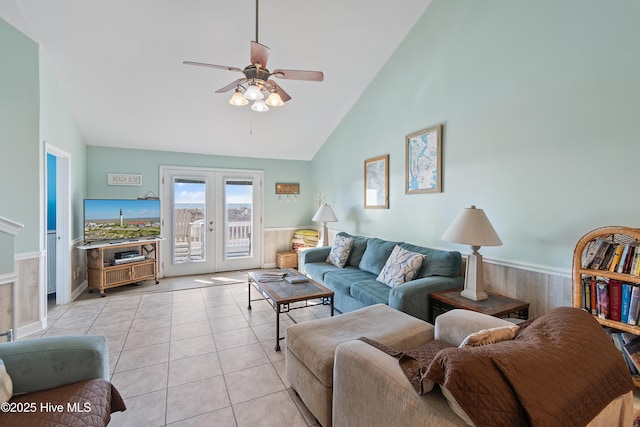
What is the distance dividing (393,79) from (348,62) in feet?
2.08

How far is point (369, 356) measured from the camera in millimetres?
1415

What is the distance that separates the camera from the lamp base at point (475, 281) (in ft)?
8.19

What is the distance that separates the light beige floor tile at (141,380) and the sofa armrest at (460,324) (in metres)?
2.08

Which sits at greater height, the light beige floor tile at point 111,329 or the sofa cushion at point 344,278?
the sofa cushion at point 344,278

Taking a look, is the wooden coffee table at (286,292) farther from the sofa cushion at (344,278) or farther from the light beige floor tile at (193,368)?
the light beige floor tile at (193,368)

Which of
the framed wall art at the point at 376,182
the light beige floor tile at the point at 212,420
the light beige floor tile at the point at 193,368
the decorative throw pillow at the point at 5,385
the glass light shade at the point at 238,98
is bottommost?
the light beige floor tile at the point at 212,420

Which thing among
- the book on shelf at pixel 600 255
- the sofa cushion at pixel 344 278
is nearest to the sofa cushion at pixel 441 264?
the sofa cushion at pixel 344 278

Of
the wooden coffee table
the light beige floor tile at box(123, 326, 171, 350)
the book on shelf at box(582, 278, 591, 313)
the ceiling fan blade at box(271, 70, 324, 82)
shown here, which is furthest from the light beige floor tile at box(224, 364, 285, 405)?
the ceiling fan blade at box(271, 70, 324, 82)

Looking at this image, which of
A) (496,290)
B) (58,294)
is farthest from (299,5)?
(58,294)

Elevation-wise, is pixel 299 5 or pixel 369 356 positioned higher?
pixel 299 5

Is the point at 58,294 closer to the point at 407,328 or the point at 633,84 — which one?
the point at 407,328

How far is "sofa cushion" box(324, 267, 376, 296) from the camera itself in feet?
11.2

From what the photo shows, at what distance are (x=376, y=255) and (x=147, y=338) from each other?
2.73 m

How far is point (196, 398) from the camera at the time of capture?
2.09m
